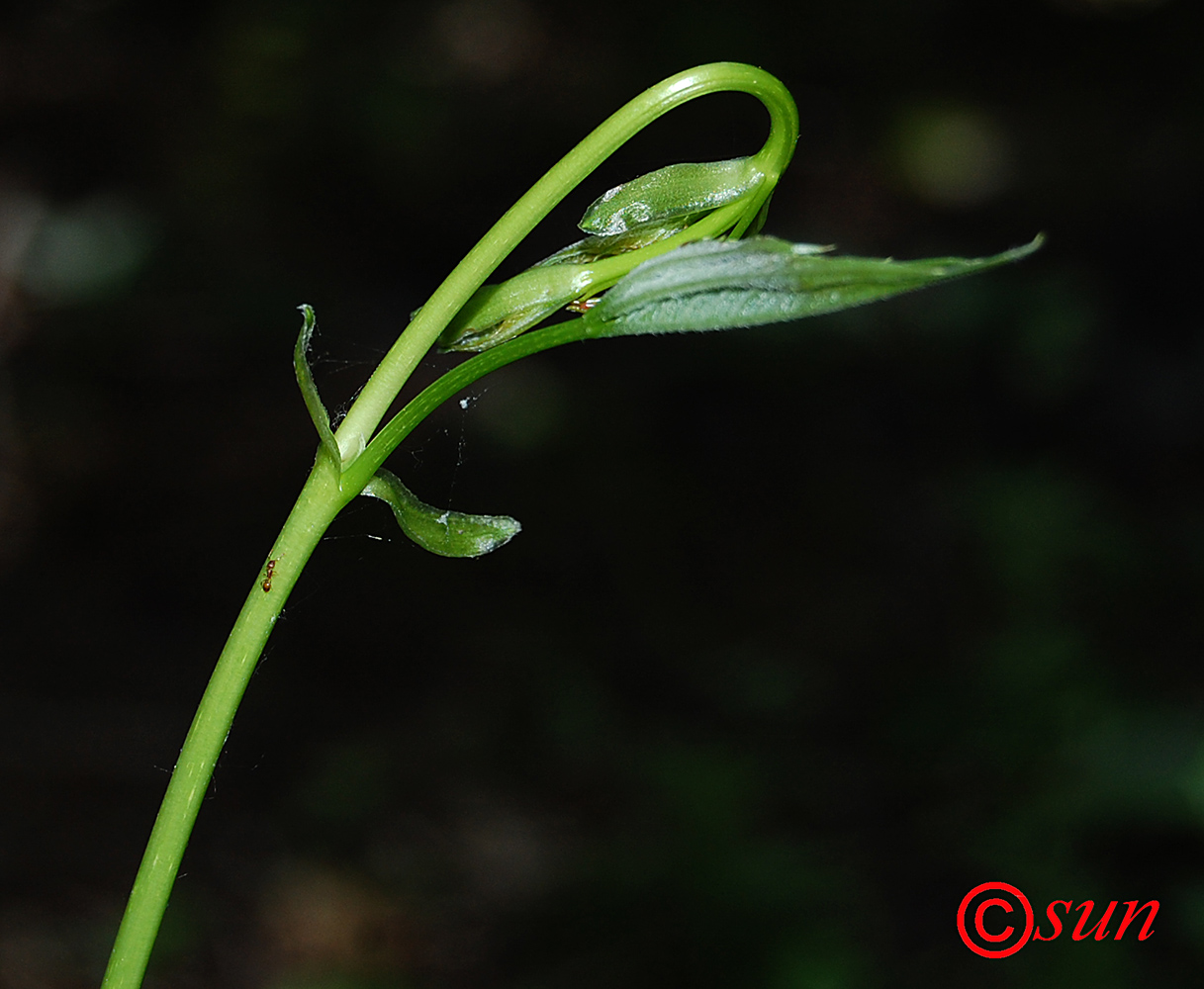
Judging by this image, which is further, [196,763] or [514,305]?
[514,305]

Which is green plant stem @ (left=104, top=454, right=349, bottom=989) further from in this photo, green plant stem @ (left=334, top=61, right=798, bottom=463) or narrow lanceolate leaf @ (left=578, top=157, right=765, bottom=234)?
narrow lanceolate leaf @ (left=578, top=157, right=765, bottom=234)

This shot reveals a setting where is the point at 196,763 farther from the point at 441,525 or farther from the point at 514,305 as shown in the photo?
the point at 514,305

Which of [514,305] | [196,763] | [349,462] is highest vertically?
[514,305]

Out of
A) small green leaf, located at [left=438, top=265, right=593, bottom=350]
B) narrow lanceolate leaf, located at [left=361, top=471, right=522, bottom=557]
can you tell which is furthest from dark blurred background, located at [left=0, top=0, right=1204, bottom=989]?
small green leaf, located at [left=438, top=265, right=593, bottom=350]

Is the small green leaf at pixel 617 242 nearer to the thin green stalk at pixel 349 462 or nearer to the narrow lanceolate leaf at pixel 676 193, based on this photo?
the narrow lanceolate leaf at pixel 676 193

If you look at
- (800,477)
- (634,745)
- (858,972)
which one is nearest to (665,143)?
(800,477)

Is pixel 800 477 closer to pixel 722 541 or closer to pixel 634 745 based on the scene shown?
pixel 722 541

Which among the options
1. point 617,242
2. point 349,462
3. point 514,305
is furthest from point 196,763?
point 617,242
